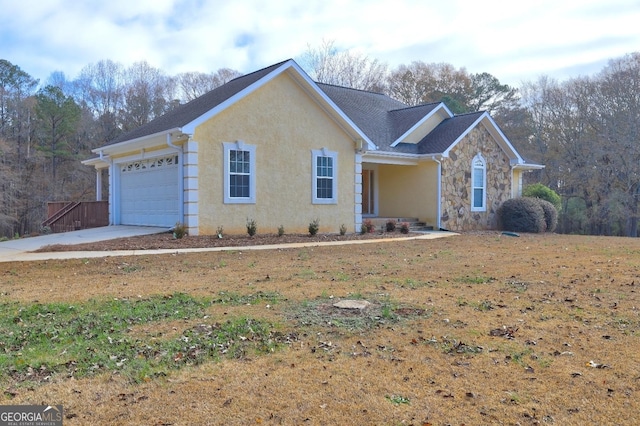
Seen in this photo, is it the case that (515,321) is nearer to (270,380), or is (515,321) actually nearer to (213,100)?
(270,380)

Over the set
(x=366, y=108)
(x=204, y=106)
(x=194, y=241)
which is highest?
(x=366, y=108)

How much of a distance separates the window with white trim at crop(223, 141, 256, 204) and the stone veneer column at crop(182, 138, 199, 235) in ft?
3.24

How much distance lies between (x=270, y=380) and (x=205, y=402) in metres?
0.61

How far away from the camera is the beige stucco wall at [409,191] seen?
830 inches

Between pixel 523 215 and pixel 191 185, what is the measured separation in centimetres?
1407

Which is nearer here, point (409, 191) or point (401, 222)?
point (401, 222)

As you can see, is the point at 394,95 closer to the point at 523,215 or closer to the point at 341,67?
the point at 341,67

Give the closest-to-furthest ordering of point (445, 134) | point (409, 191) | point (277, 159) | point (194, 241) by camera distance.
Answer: point (194, 241)
point (277, 159)
point (445, 134)
point (409, 191)

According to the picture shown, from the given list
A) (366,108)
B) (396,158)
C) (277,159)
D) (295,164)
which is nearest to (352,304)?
(277,159)

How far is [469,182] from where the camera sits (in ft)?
71.7

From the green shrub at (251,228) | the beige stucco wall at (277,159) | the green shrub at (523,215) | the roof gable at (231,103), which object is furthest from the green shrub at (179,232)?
the green shrub at (523,215)

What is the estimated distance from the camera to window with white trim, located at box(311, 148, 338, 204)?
1755 cm

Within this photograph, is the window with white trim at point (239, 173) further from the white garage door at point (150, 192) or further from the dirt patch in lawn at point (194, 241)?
the white garage door at point (150, 192)

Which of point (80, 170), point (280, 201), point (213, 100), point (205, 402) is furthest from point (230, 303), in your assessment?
point (80, 170)
